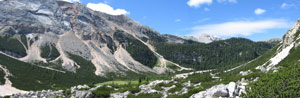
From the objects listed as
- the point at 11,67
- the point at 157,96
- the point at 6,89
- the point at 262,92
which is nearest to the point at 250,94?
the point at 262,92

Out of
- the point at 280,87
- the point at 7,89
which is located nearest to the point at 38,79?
the point at 7,89

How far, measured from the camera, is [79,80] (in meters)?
183

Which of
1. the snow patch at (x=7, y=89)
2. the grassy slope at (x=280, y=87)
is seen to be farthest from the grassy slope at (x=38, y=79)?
the grassy slope at (x=280, y=87)

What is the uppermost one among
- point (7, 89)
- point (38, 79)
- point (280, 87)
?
point (280, 87)

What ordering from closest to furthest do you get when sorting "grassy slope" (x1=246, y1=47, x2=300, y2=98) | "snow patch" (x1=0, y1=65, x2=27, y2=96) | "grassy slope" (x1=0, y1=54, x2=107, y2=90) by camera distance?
"grassy slope" (x1=246, y1=47, x2=300, y2=98), "snow patch" (x1=0, y1=65, x2=27, y2=96), "grassy slope" (x1=0, y1=54, x2=107, y2=90)

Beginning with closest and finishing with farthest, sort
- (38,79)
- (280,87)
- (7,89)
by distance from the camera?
(280,87), (7,89), (38,79)

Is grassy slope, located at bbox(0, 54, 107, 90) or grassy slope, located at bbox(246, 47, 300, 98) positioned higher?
grassy slope, located at bbox(246, 47, 300, 98)

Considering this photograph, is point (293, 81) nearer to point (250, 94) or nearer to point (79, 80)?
point (250, 94)

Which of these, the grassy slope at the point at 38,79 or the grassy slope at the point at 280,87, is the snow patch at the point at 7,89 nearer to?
the grassy slope at the point at 38,79

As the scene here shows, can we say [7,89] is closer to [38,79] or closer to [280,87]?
[38,79]

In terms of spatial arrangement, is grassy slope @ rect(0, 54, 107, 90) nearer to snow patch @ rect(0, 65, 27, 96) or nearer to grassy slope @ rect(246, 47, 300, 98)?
snow patch @ rect(0, 65, 27, 96)

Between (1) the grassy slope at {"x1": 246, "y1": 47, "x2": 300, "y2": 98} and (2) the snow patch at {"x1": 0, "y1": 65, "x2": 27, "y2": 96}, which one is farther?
(2) the snow patch at {"x1": 0, "y1": 65, "x2": 27, "y2": 96}

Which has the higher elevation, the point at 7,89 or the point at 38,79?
the point at 38,79

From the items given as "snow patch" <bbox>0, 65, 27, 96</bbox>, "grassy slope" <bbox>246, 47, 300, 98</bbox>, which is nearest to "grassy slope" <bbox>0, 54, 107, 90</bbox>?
"snow patch" <bbox>0, 65, 27, 96</bbox>
